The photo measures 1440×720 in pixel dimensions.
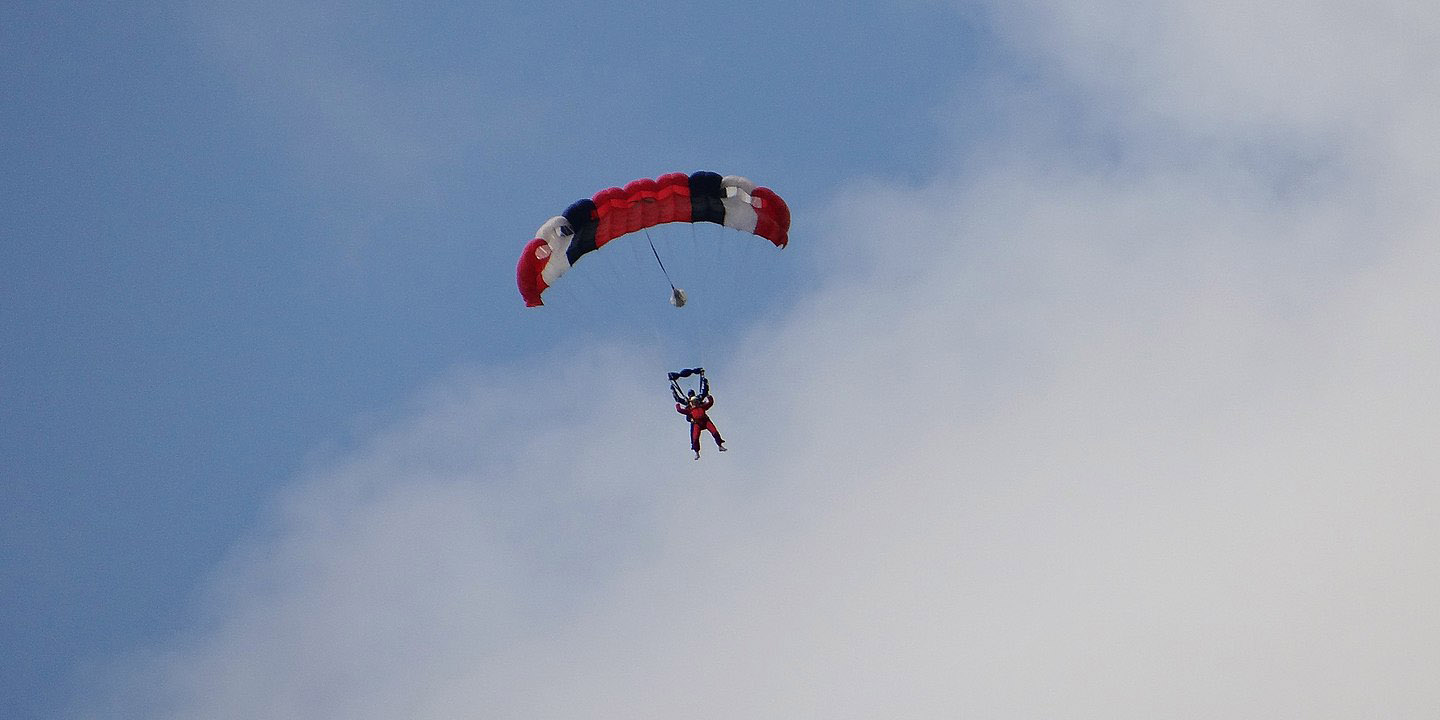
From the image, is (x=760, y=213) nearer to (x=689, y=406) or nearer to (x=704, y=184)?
(x=704, y=184)

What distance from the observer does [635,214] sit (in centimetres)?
3131

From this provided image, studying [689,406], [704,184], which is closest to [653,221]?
[704,184]

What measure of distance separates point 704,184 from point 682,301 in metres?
1.89

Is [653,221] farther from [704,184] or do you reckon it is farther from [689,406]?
[689,406]

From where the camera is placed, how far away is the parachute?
31.1 meters

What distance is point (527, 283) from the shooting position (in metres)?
31.6

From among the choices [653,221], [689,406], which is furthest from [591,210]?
[689,406]

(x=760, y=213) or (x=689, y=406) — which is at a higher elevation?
(x=760, y=213)

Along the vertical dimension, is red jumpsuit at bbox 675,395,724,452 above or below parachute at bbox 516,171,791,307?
below

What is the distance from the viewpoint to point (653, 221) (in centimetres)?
3155

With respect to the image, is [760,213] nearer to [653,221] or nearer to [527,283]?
[653,221]

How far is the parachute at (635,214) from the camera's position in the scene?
102 feet

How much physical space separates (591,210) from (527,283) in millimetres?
1587

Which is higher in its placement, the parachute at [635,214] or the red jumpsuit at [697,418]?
the parachute at [635,214]
